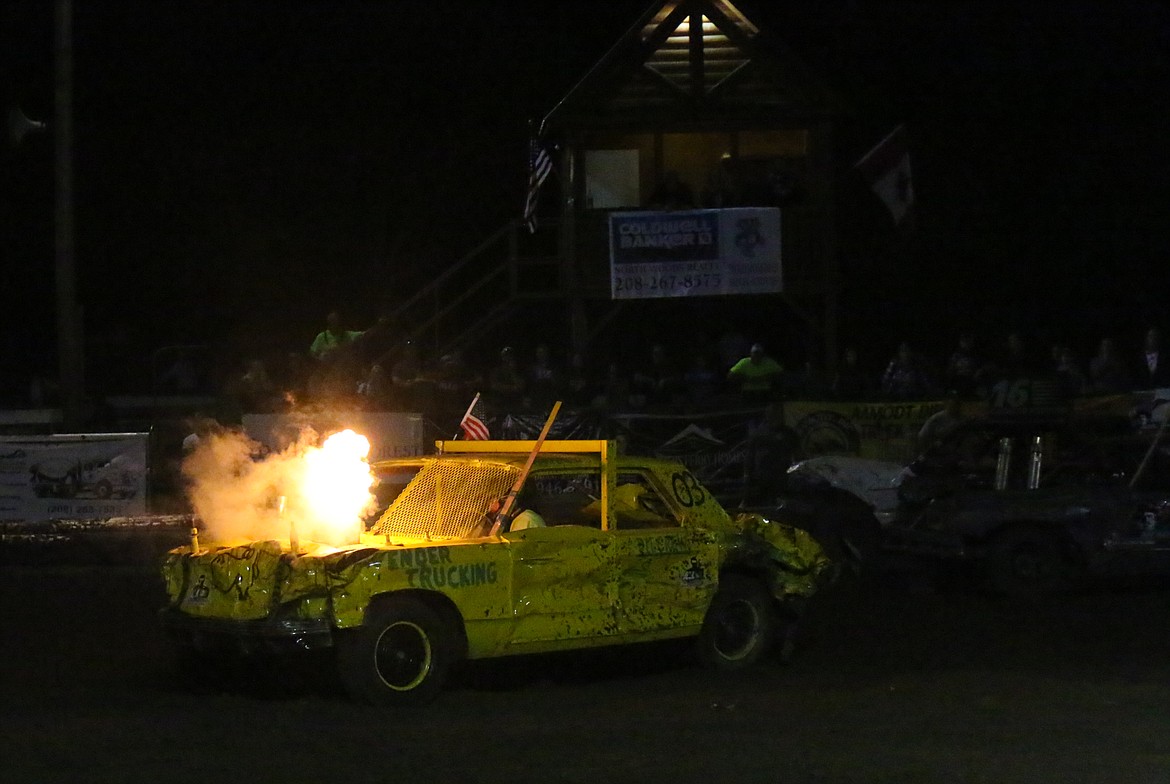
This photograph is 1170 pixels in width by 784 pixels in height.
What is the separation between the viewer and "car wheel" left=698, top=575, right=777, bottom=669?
34.7 feet

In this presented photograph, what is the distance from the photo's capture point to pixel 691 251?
23.5 metres

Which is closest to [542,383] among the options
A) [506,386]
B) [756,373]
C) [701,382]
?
[506,386]

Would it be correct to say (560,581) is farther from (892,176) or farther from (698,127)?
(698,127)

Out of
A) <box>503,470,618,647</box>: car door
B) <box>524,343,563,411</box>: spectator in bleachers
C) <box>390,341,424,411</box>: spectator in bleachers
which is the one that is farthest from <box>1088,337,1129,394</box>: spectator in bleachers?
<box>503,470,618,647</box>: car door

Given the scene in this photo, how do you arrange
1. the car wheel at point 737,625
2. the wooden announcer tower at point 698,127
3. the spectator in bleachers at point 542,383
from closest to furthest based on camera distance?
the car wheel at point 737,625 < the spectator in bleachers at point 542,383 < the wooden announcer tower at point 698,127

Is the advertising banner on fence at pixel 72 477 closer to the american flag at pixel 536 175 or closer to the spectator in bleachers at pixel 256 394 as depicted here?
the spectator in bleachers at pixel 256 394

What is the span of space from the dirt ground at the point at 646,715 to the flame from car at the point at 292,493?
3.09 feet

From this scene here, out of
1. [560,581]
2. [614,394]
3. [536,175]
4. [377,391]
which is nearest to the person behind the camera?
[560,581]

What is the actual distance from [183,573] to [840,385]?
518 inches

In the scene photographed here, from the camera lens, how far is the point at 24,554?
17.1 m

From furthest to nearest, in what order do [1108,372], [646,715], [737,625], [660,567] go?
1. [1108,372]
2. [737,625]
3. [660,567]
4. [646,715]

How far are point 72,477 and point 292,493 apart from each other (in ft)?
27.7

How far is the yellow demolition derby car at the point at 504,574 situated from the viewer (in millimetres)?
9109

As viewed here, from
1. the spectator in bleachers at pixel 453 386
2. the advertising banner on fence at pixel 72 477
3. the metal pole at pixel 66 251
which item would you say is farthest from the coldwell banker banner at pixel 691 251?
the advertising banner on fence at pixel 72 477
